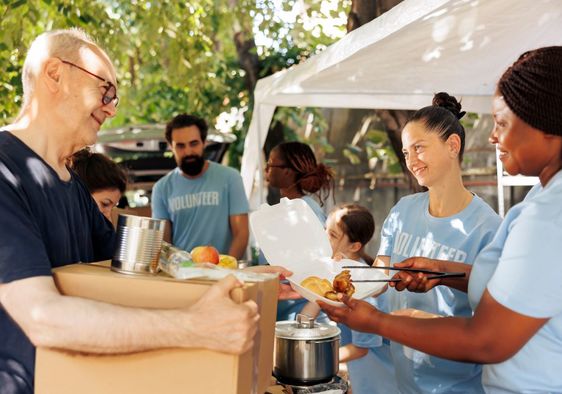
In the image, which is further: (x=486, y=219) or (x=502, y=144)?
(x=486, y=219)

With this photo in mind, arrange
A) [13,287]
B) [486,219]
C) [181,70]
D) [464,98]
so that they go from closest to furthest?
1. [13,287]
2. [486,219]
3. [464,98]
4. [181,70]

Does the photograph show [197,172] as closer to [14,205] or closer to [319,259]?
[319,259]

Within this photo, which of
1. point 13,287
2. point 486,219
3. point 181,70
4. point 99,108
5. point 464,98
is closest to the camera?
point 13,287

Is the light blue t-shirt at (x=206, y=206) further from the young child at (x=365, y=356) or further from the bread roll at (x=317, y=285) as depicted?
the bread roll at (x=317, y=285)

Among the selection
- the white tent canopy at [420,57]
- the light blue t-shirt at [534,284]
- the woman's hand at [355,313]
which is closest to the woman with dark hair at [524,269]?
the light blue t-shirt at [534,284]

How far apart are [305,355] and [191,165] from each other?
3046 mm

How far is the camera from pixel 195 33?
7410mm

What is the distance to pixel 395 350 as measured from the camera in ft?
8.52

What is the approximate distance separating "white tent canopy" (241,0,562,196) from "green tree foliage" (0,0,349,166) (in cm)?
188

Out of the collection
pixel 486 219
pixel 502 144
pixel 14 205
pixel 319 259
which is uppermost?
pixel 502 144

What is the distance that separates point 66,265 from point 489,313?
3.39ft

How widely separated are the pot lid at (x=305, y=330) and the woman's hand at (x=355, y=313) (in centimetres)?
14

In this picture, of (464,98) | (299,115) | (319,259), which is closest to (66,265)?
(319,259)

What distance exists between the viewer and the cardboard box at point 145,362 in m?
1.45
